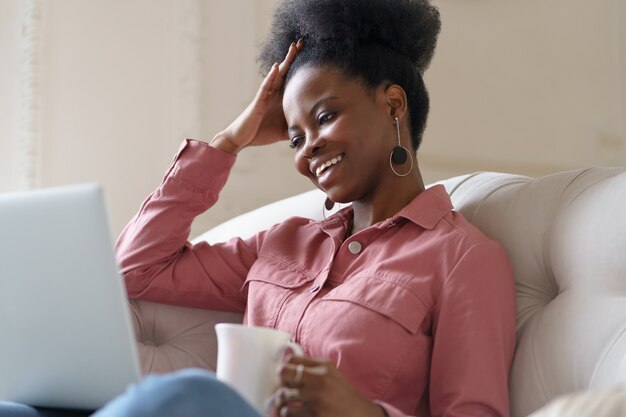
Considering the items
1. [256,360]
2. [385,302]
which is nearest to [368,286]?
[385,302]

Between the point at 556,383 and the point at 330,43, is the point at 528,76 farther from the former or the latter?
the point at 556,383

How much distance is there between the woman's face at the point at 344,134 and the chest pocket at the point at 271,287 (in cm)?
14

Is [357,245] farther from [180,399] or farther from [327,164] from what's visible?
[180,399]

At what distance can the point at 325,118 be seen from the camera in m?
1.34

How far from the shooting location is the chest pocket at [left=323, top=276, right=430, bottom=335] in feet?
3.71

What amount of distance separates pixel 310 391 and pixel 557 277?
43cm

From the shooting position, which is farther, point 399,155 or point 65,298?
point 399,155

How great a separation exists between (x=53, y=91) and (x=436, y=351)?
1369mm

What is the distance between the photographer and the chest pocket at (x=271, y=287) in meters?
1.30

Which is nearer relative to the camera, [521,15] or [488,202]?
[488,202]

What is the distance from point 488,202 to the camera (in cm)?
130

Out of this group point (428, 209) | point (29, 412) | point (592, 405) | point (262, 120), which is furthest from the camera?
point (262, 120)

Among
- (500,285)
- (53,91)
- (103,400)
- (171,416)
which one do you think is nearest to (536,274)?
(500,285)

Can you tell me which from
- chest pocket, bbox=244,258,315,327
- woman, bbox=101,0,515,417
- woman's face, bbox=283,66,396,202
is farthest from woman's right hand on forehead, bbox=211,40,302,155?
chest pocket, bbox=244,258,315,327
